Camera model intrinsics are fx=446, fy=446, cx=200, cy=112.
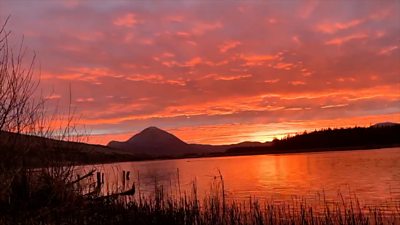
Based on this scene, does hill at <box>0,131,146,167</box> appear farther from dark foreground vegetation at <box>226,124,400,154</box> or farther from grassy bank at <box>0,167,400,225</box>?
dark foreground vegetation at <box>226,124,400,154</box>

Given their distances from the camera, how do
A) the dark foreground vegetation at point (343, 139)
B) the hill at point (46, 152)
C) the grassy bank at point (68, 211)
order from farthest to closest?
the dark foreground vegetation at point (343, 139) → the grassy bank at point (68, 211) → the hill at point (46, 152)

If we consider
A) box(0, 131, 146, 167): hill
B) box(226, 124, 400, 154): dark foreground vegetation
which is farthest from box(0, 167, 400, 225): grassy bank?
box(226, 124, 400, 154): dark foreground vegetation

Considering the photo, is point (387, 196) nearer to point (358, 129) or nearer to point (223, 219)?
point (223, 219)

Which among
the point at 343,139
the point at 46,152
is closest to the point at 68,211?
the point at 46,152

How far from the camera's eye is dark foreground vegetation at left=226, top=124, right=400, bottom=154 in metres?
140

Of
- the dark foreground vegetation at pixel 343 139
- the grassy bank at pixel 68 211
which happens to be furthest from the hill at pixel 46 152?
the dark foreground vegetation at pixel 343 139

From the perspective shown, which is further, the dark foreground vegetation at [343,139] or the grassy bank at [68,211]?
the dark foreground vegetation at [343,139]

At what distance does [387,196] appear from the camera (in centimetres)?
2756

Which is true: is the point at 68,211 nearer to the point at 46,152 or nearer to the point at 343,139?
the point at 46,152

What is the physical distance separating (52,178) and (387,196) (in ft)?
68.7

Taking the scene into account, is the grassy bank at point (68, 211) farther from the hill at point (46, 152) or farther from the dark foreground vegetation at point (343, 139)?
the dark foreground vegetation at point (343, 139)

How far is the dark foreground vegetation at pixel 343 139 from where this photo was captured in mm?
140125

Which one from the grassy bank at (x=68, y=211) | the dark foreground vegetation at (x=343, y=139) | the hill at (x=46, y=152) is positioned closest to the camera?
the hill at (x=46, y=152)

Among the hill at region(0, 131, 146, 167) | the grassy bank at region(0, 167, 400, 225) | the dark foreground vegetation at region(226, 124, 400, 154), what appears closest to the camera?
the hill at region(0, 131, 146, 167)
